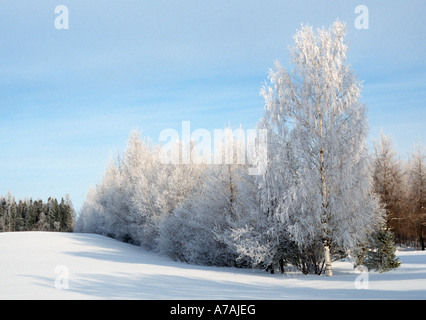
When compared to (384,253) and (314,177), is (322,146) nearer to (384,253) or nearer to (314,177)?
(314,177)

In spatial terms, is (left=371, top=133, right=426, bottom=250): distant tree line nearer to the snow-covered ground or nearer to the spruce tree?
the spruce tree

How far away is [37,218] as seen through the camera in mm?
98750

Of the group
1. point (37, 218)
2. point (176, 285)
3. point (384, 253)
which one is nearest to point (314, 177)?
point (384, 253)

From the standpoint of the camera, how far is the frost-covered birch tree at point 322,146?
1454cm

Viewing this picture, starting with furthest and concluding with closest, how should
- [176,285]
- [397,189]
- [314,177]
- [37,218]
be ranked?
[37,218]
[397,189]
[314,177]
[176,285]

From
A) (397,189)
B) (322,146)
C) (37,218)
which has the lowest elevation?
(37,218)

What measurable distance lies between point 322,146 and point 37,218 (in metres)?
99.2

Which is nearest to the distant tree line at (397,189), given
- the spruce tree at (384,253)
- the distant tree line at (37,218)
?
the spruce tree at (384,253)

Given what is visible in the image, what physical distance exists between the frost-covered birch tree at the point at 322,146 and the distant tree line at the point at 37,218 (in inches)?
3294

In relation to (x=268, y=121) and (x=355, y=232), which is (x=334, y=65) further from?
(x=355, y=232)

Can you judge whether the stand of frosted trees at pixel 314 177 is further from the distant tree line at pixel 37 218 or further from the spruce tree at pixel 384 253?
the distant tree line at pixel 37 218

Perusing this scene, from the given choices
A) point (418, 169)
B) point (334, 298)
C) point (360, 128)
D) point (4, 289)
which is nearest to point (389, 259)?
point (360, 128)

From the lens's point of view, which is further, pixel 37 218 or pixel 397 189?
pixel 37 218
